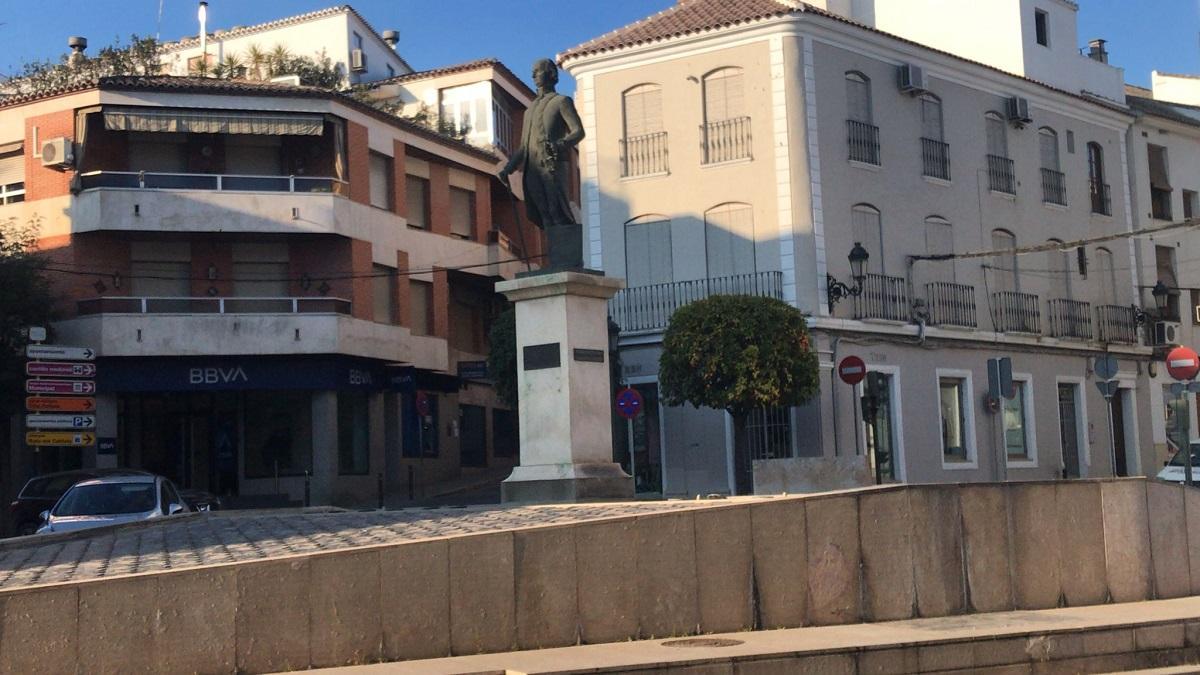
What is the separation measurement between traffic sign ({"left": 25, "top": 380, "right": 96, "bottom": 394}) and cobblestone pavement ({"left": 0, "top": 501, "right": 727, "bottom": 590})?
10.4 metres

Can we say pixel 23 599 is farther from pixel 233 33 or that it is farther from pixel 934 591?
pixel 233 33

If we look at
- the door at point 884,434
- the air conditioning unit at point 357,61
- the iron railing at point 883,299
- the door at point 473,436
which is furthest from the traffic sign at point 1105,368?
the air conditioning unit at point 357,61

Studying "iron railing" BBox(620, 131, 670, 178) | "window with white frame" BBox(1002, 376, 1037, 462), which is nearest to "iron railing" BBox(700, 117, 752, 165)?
"iron railing" BBox(620, 131, 670, 178)

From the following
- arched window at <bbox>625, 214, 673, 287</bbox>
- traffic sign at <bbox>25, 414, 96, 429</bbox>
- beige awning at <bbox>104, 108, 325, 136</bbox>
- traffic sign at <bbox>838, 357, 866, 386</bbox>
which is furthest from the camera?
beige awning at <bbox>104, 108, 325, 136</bbox>

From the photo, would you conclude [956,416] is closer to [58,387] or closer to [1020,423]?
[1020,423]

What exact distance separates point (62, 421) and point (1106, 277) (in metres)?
25.5

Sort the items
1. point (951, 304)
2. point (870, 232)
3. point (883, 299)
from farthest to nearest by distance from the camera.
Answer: point (951, 304)
point (870, 232)
point (883, 299)

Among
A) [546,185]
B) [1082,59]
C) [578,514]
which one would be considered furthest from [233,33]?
[578,514]

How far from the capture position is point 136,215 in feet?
112

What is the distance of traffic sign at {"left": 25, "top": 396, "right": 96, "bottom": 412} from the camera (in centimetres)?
2492

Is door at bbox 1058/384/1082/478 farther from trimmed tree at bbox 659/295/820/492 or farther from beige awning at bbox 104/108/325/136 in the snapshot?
beige awning at bbox 104/108/325/136

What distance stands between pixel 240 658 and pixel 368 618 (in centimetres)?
95

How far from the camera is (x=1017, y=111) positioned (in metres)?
34.2

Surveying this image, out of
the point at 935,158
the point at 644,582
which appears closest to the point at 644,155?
the point at 935,158
